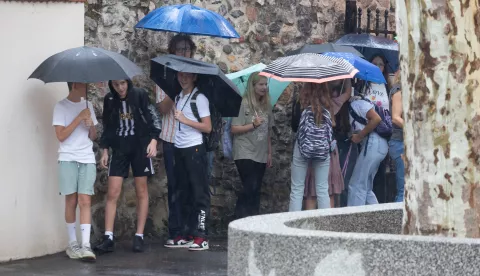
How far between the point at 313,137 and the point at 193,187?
122 cm

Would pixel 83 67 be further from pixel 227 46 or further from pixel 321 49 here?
pixel 321 49

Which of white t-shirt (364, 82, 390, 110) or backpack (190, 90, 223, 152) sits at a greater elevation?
white t-shirt (364, 82, 390, 110)

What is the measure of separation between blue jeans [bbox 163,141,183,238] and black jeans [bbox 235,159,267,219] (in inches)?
35.7

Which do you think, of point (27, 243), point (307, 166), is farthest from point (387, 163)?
point (27, 243)

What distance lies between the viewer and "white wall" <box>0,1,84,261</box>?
942cm

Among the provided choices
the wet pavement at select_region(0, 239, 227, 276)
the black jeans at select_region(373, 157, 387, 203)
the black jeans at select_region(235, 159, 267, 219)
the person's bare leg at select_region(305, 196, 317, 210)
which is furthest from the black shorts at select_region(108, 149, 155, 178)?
the black jeans at select_region(373, 157, 387, 203)

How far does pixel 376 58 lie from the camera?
491 inches

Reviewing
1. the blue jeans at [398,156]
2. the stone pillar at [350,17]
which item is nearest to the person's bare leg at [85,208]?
the blue jeans at [398,156]

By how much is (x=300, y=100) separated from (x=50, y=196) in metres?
2.63

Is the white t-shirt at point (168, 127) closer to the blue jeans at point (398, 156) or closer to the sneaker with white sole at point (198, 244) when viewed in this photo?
the sneaker with white sole at point (198, 244)

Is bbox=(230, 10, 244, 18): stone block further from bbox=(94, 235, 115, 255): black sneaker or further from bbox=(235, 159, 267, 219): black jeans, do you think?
bbox=(94, 235, 115, 255): black sneaker

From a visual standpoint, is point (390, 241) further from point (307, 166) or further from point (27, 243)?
point (307, 166)

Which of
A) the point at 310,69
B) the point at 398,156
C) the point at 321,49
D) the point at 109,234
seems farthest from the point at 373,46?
the point at 109,234

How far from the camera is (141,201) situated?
10.5 meters
